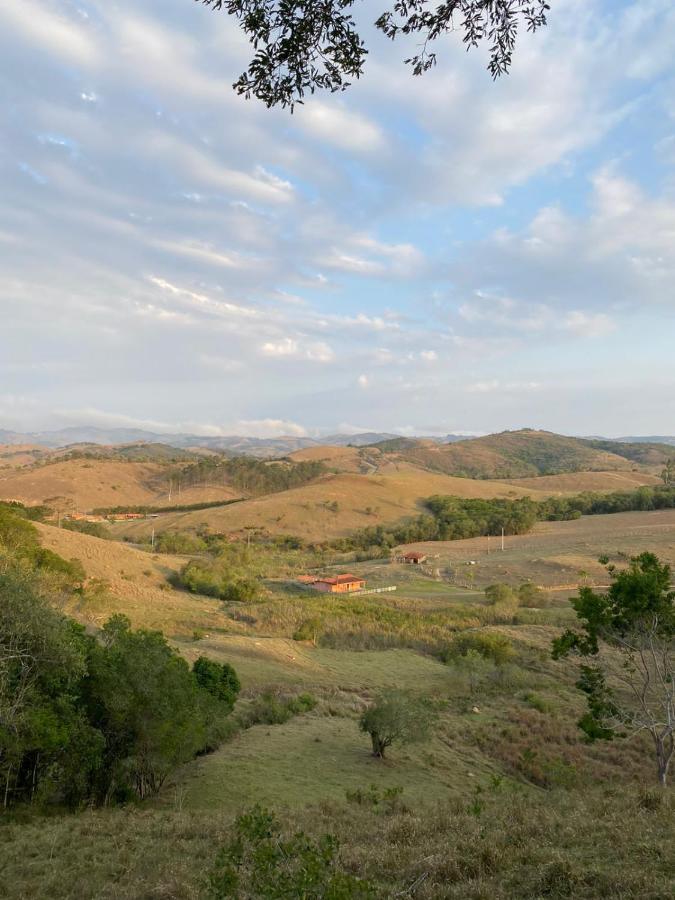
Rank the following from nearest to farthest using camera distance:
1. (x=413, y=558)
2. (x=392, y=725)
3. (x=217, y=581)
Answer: (x=392, y=725)
(x=217, y=581)
(x=413, y=558)

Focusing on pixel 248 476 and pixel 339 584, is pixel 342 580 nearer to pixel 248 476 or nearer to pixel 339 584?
pixel 339 584

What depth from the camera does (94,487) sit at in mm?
113875

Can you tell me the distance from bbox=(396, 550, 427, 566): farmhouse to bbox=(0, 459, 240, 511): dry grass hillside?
56.1m

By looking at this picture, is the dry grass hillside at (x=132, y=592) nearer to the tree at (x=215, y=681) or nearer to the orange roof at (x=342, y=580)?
the orange roof at (x=342, y=580)

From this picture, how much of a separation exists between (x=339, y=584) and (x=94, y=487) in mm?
82318

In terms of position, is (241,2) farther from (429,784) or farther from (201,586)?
(201,586)

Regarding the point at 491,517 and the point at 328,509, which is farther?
the point at 328,509

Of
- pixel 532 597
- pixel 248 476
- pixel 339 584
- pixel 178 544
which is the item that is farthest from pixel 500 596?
pixel 248 476

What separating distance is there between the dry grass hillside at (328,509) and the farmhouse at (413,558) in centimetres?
1810

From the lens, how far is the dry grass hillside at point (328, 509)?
8294cm

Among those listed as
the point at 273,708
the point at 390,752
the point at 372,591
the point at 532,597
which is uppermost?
the point at 273,708

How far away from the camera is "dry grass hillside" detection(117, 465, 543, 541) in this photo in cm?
8294

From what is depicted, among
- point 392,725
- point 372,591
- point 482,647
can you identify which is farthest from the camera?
point 372,591

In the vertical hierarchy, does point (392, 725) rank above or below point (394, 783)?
above
